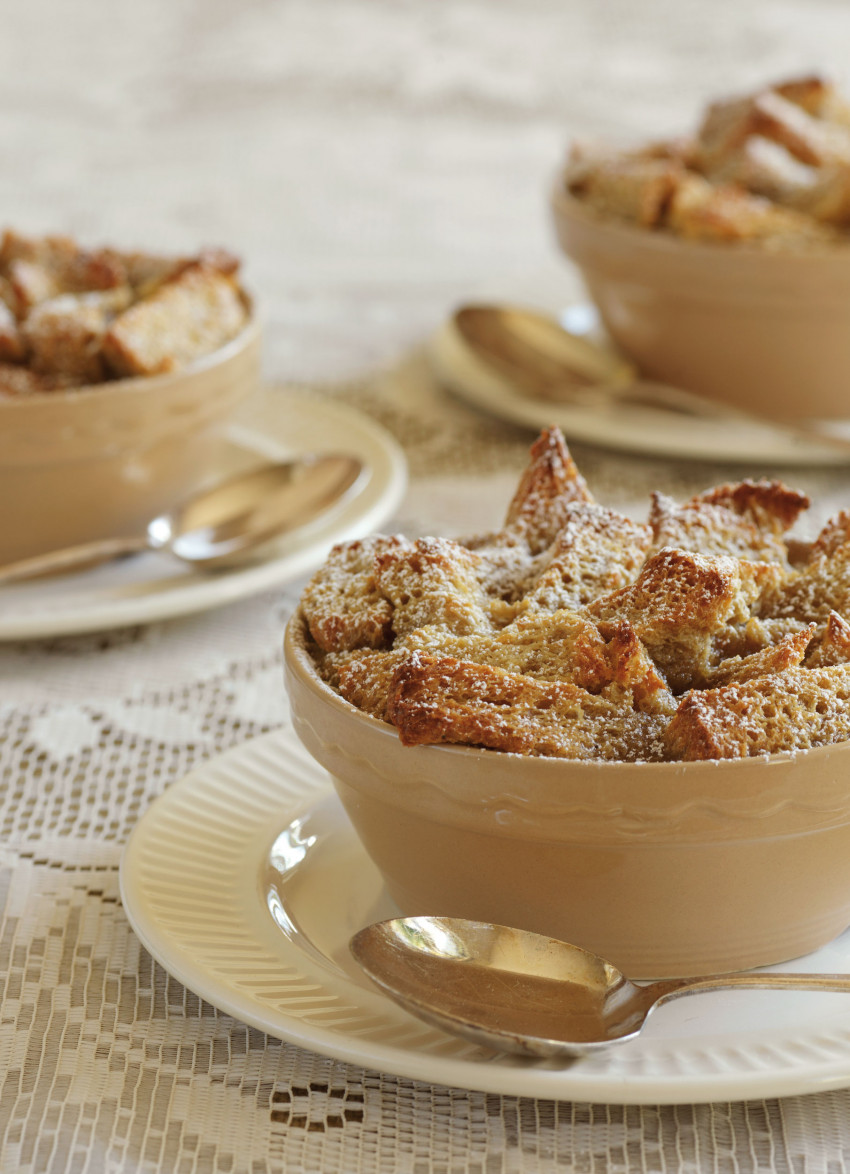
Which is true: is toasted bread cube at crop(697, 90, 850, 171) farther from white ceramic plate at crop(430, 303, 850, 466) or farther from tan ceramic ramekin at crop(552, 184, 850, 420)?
white ceramic plate at crop(430, 303, 850, 466)

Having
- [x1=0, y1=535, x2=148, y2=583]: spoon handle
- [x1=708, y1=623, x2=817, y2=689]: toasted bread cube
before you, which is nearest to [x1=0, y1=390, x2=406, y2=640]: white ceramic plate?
[x1=0, y1=535, x2=148, y2=583]: spoon handle

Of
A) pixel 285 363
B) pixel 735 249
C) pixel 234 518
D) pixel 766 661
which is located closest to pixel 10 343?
pixel 234 518

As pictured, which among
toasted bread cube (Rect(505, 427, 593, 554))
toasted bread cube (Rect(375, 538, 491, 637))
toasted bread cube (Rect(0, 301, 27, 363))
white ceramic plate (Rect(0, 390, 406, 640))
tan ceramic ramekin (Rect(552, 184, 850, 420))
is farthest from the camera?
tan ceramic ramekin (Rect(552, 184, 850, 420))

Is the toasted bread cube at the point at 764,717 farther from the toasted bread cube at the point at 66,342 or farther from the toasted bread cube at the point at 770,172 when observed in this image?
the toasted bread cube at the point at 770,172

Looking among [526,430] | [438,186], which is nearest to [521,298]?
[526,430]

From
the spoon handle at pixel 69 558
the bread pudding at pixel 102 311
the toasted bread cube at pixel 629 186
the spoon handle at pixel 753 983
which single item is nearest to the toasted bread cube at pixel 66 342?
the bread pudding at pixel 102 311

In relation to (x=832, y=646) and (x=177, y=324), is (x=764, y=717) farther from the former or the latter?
(x=177, y=324)

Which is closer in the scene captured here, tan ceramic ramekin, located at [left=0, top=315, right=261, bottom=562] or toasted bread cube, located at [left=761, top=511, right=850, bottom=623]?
toasted bread cube, located at [left=761, top=511, right=850, bottom=623]
